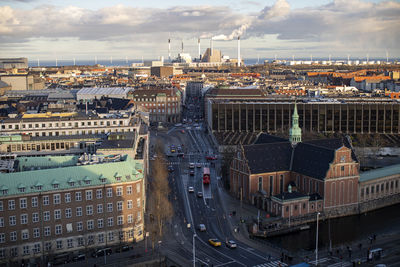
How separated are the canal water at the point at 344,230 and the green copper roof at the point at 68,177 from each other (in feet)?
61.4

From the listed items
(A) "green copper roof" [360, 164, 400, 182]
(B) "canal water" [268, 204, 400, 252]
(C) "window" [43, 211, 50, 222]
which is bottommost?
(B) "canal water" [268, 204, 400, 252]

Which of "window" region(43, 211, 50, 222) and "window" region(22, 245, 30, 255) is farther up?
"window" region(43, 211, 50, 222)

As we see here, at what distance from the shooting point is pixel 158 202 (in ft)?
225

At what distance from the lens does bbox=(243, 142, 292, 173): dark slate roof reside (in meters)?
71.6

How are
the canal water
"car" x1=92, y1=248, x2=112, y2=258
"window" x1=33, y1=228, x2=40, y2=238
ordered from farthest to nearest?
the canal water → "car" x1=92, y1=248, x2=112, y2=258 → "window" x1=33, y1=228, x2=40, y2=238

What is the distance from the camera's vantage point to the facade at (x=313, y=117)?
116m

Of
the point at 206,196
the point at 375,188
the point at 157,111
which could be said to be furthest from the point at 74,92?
the point at 375,188

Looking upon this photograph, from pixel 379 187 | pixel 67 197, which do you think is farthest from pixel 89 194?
pixel 379 187

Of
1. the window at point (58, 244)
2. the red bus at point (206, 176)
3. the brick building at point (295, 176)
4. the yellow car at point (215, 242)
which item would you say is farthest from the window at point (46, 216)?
the red bus at point (206, 176)

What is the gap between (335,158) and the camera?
221ft

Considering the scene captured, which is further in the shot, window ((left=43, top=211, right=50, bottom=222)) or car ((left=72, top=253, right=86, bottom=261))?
window ((left=43, top=211, right=50, bottom=222))

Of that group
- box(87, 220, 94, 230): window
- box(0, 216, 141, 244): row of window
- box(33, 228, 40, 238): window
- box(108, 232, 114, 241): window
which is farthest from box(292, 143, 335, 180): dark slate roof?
box(33, 228, 40, 238): window

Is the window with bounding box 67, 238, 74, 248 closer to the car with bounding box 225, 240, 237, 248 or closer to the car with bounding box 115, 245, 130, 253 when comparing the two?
the car with bounding box 115, 245, 130, 253

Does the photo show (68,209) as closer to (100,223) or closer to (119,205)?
(100,223)
